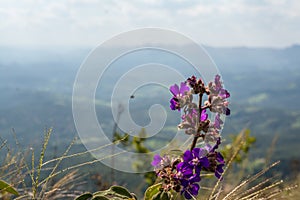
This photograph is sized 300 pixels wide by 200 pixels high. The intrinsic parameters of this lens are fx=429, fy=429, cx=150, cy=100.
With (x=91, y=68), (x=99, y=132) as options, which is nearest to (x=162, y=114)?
(x=99, y=132)

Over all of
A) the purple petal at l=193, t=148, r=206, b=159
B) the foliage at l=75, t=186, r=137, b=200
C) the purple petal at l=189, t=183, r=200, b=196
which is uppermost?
the purple petal at l=193, t=148, r=206, b=159

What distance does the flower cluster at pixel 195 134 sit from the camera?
1.56 metres

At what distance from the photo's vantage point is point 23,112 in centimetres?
18788

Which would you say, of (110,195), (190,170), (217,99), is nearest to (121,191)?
(110,195)

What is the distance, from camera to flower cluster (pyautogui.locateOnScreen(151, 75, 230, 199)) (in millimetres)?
1563

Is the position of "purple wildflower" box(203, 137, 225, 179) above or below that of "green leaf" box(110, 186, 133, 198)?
above

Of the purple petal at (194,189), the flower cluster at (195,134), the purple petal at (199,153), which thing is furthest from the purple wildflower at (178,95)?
the purple petal at (194,189)

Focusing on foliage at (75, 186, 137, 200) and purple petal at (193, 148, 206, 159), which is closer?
foliage at (75, 186, 137, 200)

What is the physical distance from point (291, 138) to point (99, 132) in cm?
17529

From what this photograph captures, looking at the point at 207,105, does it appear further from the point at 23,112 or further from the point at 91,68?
the point at 23,112

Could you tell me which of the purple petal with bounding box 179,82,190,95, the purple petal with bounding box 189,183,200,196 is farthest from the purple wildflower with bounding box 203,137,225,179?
the purple petal with bounding box 179,82,190,95

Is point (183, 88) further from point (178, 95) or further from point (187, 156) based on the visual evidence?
point (187, 156)

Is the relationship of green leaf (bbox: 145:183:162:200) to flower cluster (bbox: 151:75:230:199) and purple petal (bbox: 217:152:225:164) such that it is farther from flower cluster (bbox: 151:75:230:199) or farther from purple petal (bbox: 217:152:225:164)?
purple petal (bbox: 217:152:225:164)

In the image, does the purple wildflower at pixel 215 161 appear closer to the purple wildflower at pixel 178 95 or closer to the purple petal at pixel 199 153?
the purple petal at pixel 199 153
